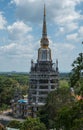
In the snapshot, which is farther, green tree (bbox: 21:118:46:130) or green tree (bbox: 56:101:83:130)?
green tree (bbox: 21:118:46:130)

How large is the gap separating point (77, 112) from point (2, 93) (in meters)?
74.5

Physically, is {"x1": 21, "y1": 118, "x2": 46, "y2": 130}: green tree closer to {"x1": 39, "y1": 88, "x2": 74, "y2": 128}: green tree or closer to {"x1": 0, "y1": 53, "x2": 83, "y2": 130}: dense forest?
{"x1": 0, "y1": 53, "x2": 83, "y2": 130}: dense forest

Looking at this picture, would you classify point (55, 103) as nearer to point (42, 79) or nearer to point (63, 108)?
point (42, 79)

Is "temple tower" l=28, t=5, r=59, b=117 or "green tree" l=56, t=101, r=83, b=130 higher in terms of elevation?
"temple tower" l=28, t=5, r=59, b=117

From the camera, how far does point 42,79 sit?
75.2 m

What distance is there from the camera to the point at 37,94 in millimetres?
74500

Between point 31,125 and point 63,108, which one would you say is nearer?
point 63,108

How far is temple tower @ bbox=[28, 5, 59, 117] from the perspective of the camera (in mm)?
74375

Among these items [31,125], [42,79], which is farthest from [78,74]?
[42,79]

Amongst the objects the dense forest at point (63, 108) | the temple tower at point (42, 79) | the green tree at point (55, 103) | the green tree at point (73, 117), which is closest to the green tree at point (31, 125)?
the dense forest at point (63, 108)

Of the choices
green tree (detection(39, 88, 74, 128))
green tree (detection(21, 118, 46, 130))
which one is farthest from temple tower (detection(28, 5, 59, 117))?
green tree (detection(21, 118, 46, 130))

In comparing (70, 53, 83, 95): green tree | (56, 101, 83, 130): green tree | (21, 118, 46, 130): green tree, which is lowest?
(21, 118, 46, 130): green tree

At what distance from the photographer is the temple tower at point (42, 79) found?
74.4 metres

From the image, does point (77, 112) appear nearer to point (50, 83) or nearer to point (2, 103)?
point (50, 83)
